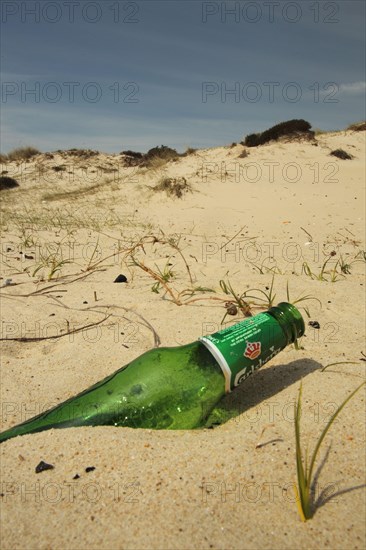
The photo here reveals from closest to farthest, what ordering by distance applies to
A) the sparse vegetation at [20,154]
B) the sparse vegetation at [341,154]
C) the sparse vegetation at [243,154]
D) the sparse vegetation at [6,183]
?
the sparse vegetation at [341,154] < the sparse vegetation at [243,154] < the sparse vegetation at [6,183] < the sparse vegetation at [20,154]

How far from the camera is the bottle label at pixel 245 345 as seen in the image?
122cm

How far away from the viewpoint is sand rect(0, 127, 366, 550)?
0.86 m

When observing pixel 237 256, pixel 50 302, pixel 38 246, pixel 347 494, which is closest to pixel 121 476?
pixel 347 494

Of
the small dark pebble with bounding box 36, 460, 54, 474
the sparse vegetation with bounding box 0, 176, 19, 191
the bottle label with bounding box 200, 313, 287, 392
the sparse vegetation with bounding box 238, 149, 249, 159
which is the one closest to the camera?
the small dark pebble with bounding box 36, 460, 54, 474

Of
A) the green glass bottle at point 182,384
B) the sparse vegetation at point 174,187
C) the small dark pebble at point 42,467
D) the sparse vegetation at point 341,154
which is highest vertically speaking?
the sparse vegetation at point 341,154

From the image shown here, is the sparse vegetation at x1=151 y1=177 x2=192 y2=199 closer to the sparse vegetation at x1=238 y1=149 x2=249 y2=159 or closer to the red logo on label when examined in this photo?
the sparse vegetation at x1=238 y1=149 x2=249 y2=159

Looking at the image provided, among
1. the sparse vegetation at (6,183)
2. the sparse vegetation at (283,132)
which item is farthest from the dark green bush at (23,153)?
the sparse vegetation at (283,132)

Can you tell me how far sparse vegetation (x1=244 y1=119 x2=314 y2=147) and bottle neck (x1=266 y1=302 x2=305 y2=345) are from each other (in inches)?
325

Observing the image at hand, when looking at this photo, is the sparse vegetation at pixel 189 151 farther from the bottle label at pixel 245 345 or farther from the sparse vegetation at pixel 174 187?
the bottle label at pixel 245 345

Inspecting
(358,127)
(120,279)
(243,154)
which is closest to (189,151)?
(243,154)

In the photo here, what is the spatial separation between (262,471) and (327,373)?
0.56 meters

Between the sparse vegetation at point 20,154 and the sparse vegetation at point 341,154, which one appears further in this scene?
the sparse vegetation at point 20,154

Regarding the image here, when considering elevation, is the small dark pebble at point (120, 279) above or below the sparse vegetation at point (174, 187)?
below

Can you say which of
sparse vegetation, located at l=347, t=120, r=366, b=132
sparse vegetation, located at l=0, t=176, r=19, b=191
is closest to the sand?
sparse vegetation, located at l=0, t=176, r=19, b=191
